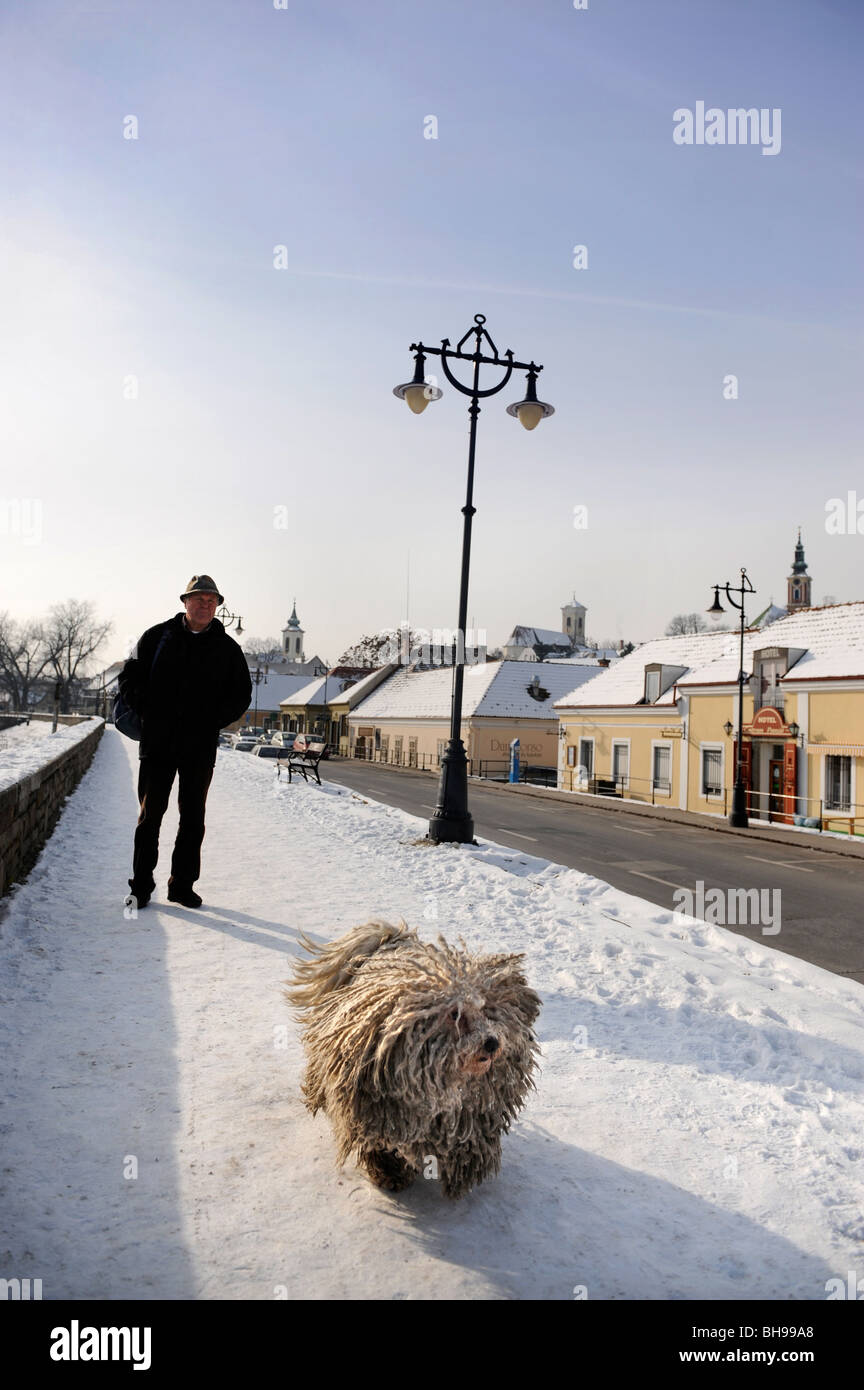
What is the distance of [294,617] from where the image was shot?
409ft

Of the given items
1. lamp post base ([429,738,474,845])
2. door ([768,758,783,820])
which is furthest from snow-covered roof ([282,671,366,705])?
lamp post base ([429,738,474,845])

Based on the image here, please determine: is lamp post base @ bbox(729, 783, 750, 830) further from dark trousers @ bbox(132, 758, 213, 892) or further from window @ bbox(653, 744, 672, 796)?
dark trousers @ bbox(132, 758, 213, 892)

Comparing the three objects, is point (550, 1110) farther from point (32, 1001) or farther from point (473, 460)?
point (473, 460)

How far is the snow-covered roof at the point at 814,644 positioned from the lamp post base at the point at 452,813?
14504 millimetres

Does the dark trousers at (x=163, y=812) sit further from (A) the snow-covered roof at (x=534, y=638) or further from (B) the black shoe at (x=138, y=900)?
(A) the snow-covered roof at (x=534, y=638)

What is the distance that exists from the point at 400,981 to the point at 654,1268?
1025 millimetres

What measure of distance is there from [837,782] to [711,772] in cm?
483

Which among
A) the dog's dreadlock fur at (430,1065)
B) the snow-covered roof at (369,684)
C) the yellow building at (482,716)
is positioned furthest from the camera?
the snow-covered roof at (369,684)

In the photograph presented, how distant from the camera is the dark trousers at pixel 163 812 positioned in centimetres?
554

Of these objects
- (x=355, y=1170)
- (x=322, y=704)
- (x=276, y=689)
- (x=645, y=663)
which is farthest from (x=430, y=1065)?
(x=276, y=689)

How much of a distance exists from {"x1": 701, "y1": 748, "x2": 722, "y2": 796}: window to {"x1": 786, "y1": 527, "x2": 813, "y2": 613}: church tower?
213ft

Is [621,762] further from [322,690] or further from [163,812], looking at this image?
[322,690]

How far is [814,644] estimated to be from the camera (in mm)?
23469

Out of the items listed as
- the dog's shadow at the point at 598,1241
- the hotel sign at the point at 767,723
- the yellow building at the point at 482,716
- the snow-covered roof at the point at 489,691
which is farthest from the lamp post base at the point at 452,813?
the snow-covered roof at the point at 489,691
